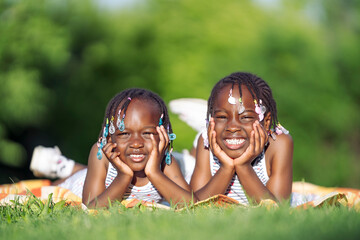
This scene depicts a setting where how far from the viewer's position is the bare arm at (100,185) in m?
3.84

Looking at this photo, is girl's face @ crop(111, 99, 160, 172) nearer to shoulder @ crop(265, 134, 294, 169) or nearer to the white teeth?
the white teeth

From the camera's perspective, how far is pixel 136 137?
154 inches

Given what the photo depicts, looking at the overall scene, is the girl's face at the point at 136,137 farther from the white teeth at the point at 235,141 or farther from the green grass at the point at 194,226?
the green grass at the point at 194,226

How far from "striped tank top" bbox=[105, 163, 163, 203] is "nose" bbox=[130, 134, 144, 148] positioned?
518 millimetres

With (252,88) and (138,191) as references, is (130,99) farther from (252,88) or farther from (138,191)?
(252,88)

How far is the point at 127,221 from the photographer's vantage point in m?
2.72

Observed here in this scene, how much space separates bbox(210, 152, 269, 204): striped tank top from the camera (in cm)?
422

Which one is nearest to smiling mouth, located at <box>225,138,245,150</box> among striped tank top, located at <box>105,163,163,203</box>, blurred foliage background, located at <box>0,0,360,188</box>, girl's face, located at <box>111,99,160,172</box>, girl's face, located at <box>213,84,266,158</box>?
girl's face, located at <box>213,84,266,158</box>

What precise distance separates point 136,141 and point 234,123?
79 centimetres

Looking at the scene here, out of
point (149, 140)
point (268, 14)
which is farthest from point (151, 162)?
point (268, 14)

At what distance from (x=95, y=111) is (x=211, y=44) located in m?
3.87

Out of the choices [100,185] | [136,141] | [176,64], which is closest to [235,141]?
[136,141]

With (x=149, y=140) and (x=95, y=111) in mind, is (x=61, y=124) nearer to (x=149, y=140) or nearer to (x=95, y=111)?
(x=95, y=111)

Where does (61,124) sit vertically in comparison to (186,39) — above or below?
below
